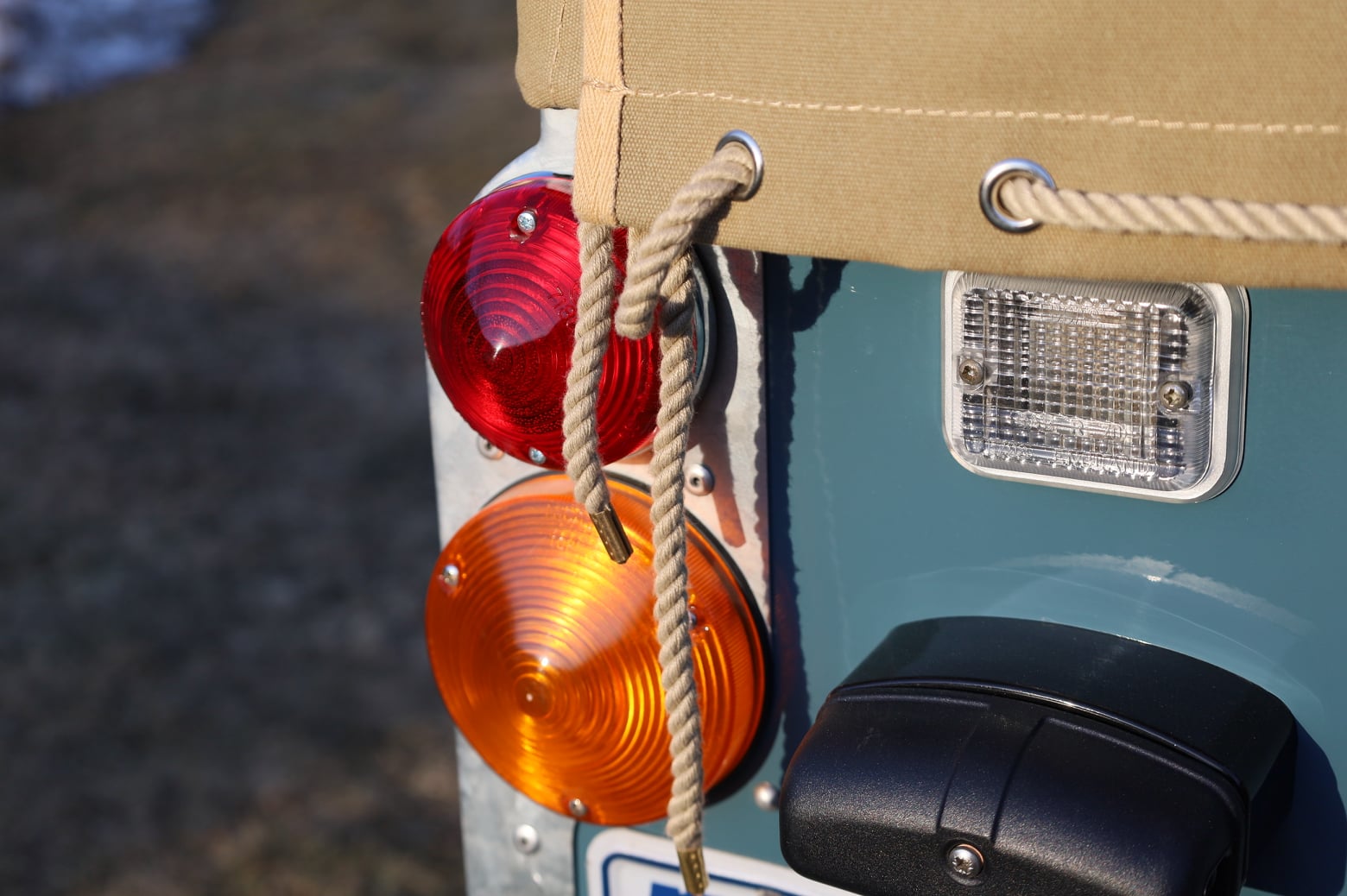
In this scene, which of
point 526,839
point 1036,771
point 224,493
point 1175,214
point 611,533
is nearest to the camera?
point 1175,214

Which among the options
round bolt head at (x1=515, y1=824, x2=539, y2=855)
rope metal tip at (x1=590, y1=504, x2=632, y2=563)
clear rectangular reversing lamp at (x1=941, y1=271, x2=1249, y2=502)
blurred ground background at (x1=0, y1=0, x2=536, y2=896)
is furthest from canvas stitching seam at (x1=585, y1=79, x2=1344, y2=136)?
blurred ground background at (x1=0, y1=0, x2=536, y2=896)

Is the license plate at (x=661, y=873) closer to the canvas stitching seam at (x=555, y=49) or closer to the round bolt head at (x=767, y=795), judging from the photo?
the round bolt head at (x=767, y=795)

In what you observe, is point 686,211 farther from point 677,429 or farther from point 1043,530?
point 1043,530

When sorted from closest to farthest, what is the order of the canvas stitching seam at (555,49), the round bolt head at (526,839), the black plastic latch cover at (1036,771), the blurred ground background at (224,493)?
the black plastic latch cover at (1036,771), the canvas stitching seam at (555,49), the round bolt head at (526,839), the blurred ground background at (224,493)

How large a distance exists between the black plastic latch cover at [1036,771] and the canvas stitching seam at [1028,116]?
36cm

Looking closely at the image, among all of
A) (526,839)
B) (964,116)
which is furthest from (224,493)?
(964,116)

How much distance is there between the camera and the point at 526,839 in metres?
1.25

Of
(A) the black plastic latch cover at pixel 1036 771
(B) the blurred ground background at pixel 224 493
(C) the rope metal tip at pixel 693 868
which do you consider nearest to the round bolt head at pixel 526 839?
(C) the rope metal tip at pixel 693 868

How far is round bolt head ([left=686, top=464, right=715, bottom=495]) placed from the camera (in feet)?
3.43

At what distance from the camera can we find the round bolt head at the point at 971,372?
3.00 ft

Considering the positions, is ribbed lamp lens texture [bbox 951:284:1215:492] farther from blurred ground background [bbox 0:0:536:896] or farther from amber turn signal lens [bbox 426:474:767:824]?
blurred ground background [bbox 0:0:536:896]

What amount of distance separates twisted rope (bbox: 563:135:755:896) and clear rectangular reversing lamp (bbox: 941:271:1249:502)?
18cm

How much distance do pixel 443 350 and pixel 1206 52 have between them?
565 mm

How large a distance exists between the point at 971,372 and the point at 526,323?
31cm
